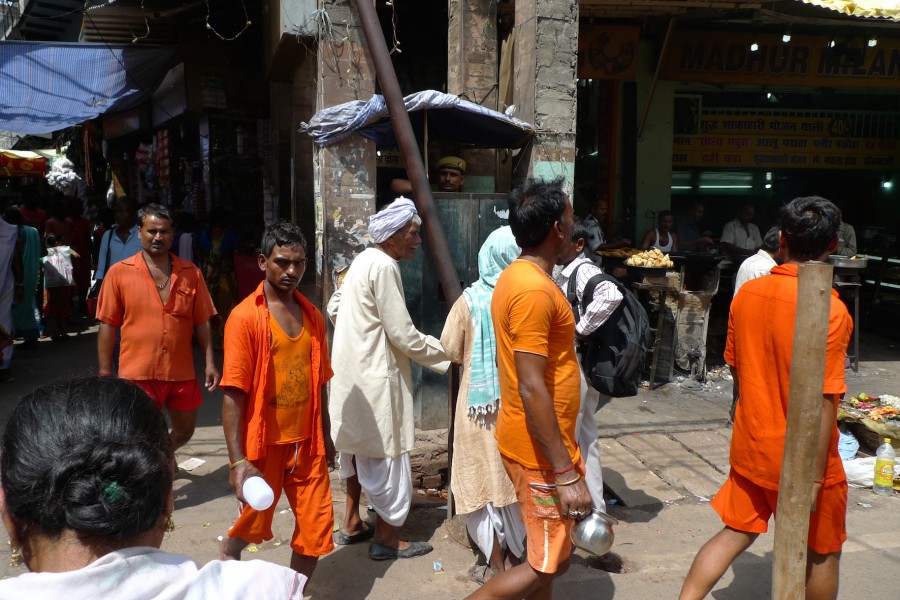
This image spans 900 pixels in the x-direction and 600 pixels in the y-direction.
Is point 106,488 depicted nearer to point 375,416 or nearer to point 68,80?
point 375,416

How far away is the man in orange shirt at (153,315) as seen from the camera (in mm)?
4031

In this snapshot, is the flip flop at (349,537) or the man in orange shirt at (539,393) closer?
the man in orange shirt at (539,393)

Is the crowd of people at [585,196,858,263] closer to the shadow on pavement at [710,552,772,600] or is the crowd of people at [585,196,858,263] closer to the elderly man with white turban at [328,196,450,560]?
the shadow on pavement at [710,552,772,600]

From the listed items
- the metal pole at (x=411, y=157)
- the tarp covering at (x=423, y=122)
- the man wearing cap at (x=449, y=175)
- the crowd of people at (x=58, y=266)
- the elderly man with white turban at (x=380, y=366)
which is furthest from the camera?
the crowd of people at (x=58, y=266)

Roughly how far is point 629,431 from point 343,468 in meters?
3.02

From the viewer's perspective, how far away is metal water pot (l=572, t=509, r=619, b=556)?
243 centimetres

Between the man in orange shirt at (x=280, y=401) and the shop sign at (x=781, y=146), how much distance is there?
8.87m

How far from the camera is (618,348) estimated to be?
3832 millimetres

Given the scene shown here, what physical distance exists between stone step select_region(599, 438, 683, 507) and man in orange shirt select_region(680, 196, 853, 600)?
1.74 metres

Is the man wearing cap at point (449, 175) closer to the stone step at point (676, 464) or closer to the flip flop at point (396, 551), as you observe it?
the stone step at point (676, 464)

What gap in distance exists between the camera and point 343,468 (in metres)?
3.85

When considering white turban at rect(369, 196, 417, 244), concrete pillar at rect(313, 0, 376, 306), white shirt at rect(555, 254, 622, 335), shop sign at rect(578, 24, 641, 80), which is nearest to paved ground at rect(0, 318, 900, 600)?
white shirt at rect(555, 254, 622, 335)

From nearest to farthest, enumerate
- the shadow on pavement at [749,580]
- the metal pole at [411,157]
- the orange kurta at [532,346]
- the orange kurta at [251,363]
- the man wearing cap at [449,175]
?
the orange kurta at [532,346] < the orange kurta at [251,363] < the shadow on pavement at [749,580] < the metal pole at [411,157] < the man wearing cap at [449,175]

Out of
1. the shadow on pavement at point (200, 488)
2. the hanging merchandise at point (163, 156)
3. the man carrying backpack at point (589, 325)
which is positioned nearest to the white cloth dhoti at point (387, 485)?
the man carrying backpack at point (589, 325)
